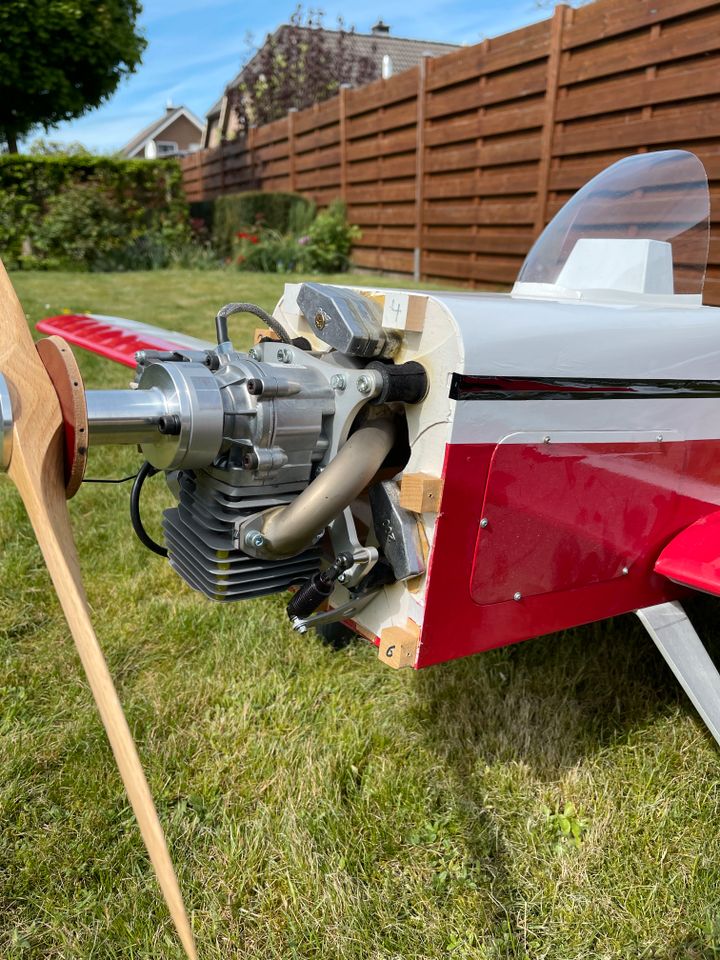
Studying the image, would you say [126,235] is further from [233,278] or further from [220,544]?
[220,544]

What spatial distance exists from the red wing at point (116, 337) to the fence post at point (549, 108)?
5766mm

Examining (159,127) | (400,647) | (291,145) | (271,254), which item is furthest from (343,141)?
(159,127)

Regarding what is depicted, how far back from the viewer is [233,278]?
1097 cm

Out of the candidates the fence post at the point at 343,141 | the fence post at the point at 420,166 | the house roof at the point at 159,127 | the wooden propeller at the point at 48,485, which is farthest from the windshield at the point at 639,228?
the house roof at the point at 159,127

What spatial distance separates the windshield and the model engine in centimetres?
100

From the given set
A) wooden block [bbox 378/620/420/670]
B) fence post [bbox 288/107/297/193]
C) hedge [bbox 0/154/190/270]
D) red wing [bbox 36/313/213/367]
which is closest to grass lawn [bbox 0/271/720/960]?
wooden block [bbox 378/620/420/670]

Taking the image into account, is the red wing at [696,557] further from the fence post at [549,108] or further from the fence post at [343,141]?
the fence post at [343,141]

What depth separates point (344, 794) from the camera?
78.4 inches

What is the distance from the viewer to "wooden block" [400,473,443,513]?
4.79ft

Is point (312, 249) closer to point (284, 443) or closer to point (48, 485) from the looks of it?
point (284, 443)

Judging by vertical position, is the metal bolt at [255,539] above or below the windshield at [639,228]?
below

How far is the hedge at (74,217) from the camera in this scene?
13211 mm

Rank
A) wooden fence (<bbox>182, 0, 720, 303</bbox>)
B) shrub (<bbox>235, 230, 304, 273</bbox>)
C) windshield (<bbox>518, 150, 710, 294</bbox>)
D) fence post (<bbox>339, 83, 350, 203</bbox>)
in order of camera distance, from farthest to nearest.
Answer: shrub (<bbox>235, 230, 304, 273</bbox>) < fence post (<bbox>339, 83, 350, 203</bbox>) < wooden fence (<bbox>182, 0, 720, 303</bbox>) < windshield (<bbox>518, 150, 710, 294</bbox>)

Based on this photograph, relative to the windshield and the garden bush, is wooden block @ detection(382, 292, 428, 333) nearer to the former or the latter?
the windshield
